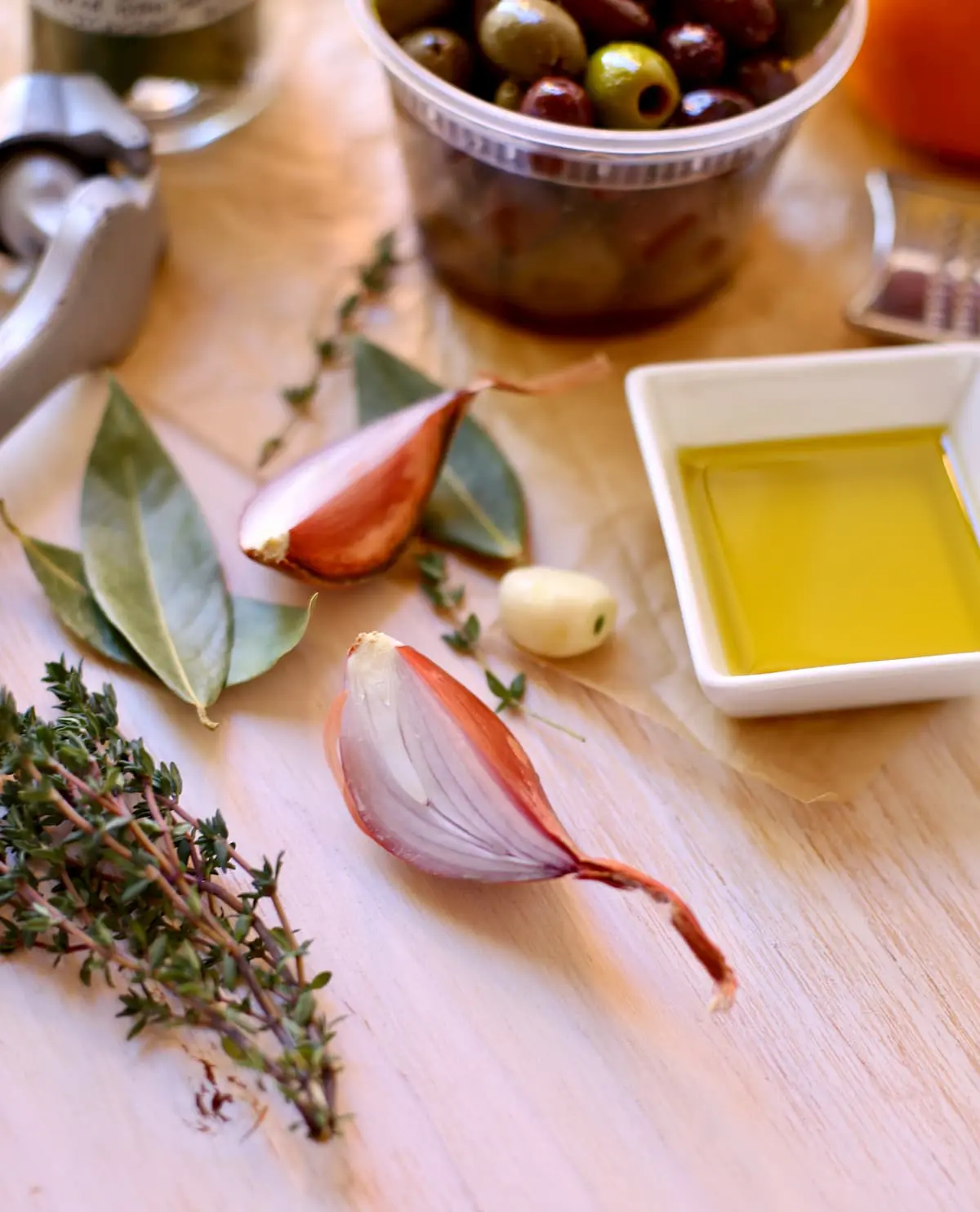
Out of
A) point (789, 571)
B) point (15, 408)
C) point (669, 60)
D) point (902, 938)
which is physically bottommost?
point (902, 938)

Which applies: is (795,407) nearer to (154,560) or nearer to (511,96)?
(511,96)

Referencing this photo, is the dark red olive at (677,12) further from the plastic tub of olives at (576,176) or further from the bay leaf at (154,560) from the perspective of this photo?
the bay leaf at (154,560)

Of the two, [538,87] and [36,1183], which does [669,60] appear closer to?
[538,87]

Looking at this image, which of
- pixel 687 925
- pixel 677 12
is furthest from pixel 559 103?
pixel 687 925

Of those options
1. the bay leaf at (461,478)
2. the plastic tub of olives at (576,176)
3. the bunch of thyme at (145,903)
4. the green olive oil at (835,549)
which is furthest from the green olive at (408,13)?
the bunch of thyme at (145,903)

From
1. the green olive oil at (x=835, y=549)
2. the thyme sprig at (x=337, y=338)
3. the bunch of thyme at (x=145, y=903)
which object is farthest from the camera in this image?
the thyme sprig at (x=337, y=338)

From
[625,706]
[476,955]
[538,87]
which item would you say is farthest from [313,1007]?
[538,87]
